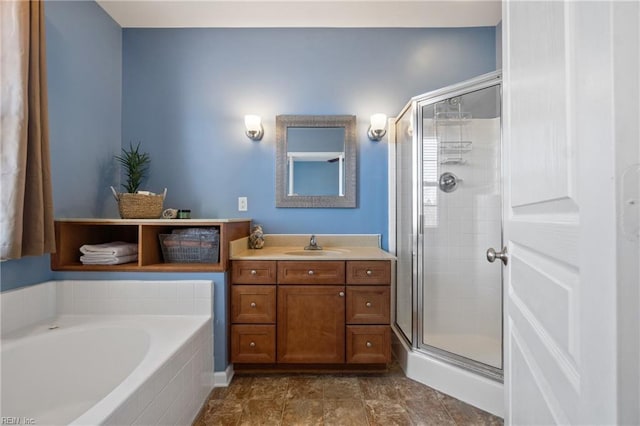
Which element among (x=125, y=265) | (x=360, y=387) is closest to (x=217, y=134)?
(x=125, y=265)

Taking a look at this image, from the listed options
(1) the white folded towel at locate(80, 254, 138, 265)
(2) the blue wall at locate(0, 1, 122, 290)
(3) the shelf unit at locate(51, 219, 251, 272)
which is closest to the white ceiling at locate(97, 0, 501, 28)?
(2) the blue wall at locate(0, 1, 122, 290)

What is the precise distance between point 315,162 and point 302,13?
3.60 feet

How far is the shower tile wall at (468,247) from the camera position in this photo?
200cm

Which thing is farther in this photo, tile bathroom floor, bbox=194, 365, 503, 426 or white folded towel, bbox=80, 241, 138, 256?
white folded towel, bbox=80, 241, 138, 256

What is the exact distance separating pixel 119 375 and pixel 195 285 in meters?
0.53

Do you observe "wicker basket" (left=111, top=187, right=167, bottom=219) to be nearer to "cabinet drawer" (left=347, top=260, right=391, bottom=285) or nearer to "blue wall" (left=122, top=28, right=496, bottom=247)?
"blue wall" (left=122, top=28, right=496, bottom=247)

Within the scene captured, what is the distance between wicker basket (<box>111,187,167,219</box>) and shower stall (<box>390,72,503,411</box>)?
173 cm

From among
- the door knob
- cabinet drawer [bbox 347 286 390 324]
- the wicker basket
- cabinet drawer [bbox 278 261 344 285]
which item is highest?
the wicker basket

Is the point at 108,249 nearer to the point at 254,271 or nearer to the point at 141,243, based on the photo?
the point at 141,243

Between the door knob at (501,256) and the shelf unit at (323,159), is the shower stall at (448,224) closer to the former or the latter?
the shelf unit at (323,159)

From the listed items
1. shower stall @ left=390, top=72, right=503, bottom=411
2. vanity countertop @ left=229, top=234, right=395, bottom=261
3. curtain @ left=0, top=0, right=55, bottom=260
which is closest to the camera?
curtain @ left=0, top=0, right=55, bottom=260

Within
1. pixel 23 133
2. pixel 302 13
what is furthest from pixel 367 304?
pixel 302 13

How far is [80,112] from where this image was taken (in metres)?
1.87

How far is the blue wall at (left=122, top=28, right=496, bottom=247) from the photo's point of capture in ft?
7.54
